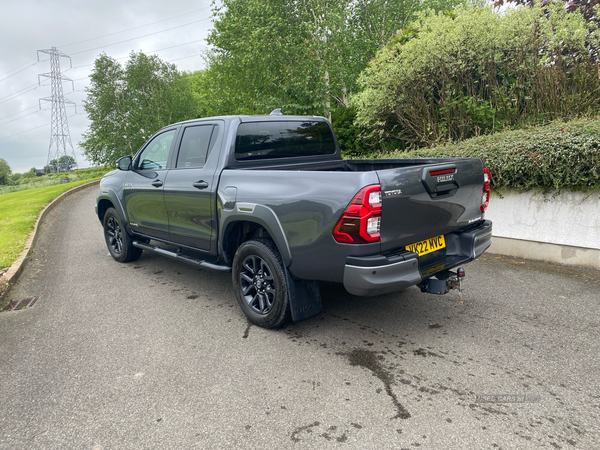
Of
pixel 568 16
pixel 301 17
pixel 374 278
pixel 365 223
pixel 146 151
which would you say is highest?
pixel 301 17

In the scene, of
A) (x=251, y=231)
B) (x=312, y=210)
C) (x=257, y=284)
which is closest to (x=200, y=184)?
(x=251, y=231)

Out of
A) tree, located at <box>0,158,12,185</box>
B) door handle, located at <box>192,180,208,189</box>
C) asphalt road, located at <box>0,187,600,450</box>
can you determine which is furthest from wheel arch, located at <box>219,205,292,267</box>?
tree, located at <box>0,158,12,185</box>

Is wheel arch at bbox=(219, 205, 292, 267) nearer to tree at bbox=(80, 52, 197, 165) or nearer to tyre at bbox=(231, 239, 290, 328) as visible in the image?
tyre at bbox=(231, 239, 290, 328)

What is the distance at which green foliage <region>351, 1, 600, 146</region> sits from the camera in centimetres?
777

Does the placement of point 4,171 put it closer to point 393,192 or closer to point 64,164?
point 64,164

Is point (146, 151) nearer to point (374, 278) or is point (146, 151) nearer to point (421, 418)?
point (374, 278)

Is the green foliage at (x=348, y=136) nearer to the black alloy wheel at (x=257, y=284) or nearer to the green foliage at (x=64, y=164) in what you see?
the black alloy wheel at (x=257, y=284)

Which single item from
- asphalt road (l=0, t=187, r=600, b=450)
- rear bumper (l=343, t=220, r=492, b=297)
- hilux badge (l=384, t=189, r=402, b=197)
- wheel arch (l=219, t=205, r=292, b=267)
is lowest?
asphalt road (l=0, t=187, r=600, b=450)

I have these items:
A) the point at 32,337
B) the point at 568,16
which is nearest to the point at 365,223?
the point at 32,337

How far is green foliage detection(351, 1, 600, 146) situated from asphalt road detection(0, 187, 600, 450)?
168 inches

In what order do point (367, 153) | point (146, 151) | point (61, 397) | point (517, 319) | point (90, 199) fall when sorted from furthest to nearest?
point (90, 199), point (367, 153), point (146, 151), point (517, 319), point (61, 397)

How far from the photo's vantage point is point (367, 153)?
37.6 feet

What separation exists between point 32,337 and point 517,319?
4.62 meters

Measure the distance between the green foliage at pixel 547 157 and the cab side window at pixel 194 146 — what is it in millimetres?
4131
